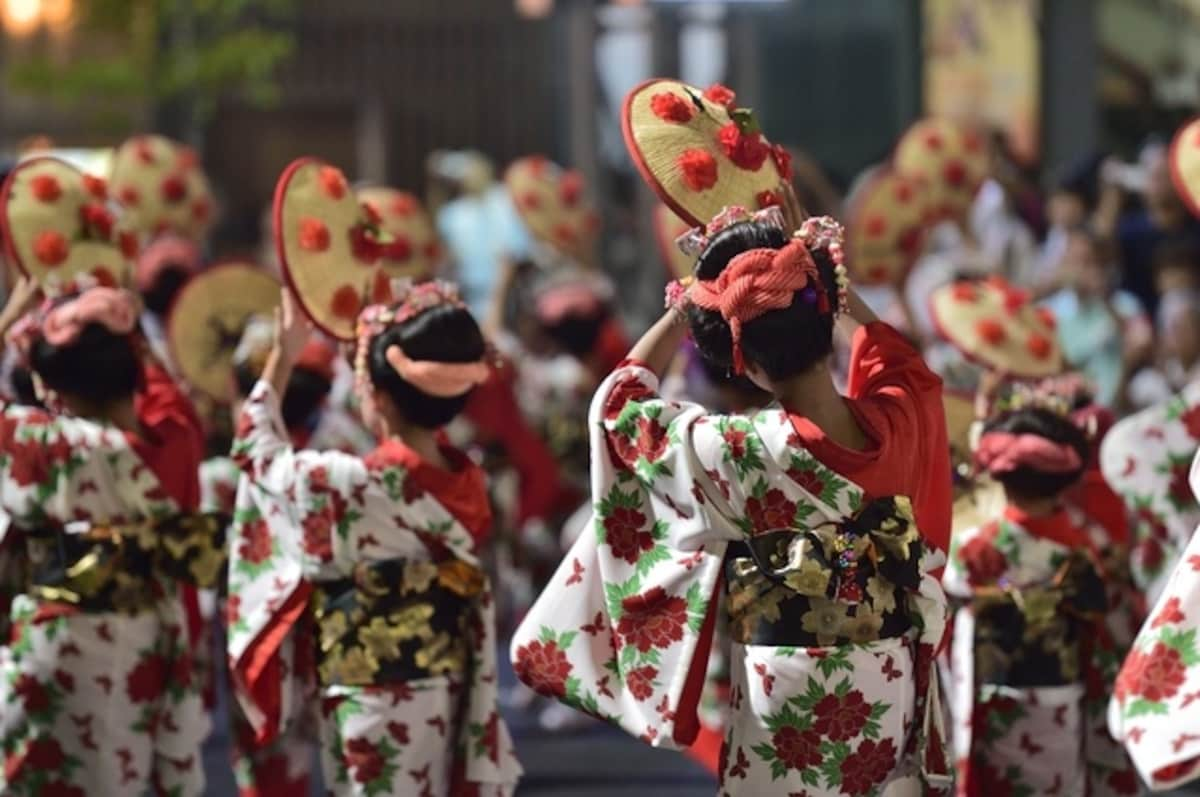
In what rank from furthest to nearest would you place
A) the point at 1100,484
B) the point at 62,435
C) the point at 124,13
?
the point at 124,13 < the point at 1100,484 < the point at 62,435

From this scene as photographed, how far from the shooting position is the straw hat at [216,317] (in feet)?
19.4

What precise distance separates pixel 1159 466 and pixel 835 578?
1.61 metres

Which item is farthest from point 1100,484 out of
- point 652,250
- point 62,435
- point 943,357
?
point 652,250

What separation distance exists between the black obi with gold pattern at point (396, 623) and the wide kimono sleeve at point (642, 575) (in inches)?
21.7

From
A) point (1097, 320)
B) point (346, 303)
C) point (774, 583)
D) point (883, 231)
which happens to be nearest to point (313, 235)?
point (346, 303)

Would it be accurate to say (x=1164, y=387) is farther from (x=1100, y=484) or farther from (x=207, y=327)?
(x=207, y=327)

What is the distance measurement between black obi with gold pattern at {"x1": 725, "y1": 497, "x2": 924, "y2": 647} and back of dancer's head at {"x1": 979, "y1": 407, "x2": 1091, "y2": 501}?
3.36 feet

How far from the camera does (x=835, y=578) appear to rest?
12.2 ft

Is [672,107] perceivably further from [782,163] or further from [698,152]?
[782,163]

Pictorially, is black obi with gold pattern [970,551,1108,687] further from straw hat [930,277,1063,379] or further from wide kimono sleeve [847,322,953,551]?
wide kimono sleeve [847,322,953,551]

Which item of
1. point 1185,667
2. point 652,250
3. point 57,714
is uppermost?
point 1185,667

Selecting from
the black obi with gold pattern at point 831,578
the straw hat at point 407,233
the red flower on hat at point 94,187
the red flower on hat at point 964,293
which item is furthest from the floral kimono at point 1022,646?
the straw hat at point 407,233

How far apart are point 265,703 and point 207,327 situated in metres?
1.51

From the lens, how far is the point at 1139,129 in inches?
472
